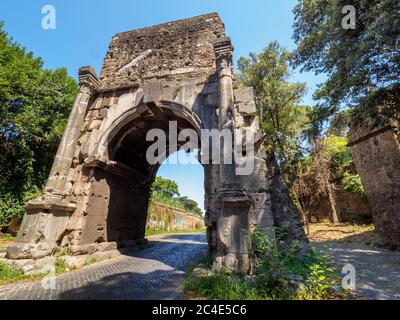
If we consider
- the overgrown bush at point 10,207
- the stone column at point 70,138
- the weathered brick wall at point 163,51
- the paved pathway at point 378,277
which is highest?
the weathered brick wall at point 163,51

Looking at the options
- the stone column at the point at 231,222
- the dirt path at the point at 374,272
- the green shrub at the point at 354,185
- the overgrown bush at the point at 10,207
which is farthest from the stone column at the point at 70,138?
the green shrub at the point at 354,185

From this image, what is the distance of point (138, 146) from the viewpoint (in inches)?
326

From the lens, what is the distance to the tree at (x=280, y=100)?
44.7ft

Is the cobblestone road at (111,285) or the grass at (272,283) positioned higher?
the grass at (272,283)

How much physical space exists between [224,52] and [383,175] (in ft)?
25.3

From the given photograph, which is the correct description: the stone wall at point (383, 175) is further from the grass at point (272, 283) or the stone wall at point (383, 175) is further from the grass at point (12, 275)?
the grass at point (12, 275)

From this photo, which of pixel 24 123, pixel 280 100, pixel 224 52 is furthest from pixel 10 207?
pixel 280 100

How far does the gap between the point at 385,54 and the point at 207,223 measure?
565 centimetres

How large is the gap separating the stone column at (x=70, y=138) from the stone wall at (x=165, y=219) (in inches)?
530

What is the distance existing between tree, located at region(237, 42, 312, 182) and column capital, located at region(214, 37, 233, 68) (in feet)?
27.4

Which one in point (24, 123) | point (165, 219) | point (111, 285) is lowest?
point (111, 285)

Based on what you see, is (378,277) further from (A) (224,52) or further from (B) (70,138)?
(B) (70,138)

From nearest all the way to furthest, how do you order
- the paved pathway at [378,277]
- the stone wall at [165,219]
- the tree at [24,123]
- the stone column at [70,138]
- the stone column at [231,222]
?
the paved pathway at [378,277] → the stone column at [231,222] → the stone column at [70,138] → the tree at [24,123] → the stone wall at [165,219]
